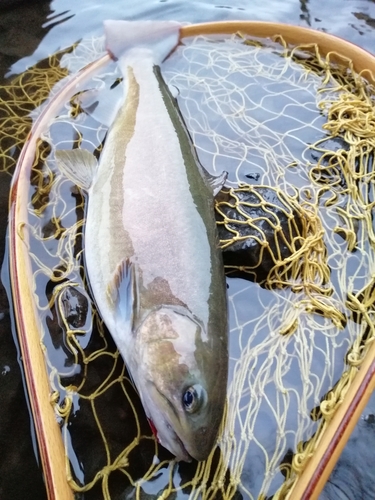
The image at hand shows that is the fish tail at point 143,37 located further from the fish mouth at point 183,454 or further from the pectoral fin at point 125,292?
the fish mouth at point 183,454

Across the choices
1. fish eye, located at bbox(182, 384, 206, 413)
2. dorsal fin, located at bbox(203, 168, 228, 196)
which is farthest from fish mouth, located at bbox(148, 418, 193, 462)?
dorsal fin, located at bbox(203, 168, 228, 196)

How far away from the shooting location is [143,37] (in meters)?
3.23

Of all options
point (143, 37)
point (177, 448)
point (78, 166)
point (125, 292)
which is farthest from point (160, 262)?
point (143, 37)

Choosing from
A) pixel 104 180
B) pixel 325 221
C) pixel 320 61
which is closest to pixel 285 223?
pixel 325 221

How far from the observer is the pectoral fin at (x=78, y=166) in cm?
254

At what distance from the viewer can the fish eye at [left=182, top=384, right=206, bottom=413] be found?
66.6 inches

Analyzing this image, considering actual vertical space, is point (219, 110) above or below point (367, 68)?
below

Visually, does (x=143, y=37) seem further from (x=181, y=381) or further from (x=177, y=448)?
(x=177, y=448)

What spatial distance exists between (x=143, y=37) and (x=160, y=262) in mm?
1886

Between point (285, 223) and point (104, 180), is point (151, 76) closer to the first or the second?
point (104, 180)

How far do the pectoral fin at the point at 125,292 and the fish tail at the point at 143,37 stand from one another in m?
1.68

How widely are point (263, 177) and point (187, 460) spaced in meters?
1.54

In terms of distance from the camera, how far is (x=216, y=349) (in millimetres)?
1832

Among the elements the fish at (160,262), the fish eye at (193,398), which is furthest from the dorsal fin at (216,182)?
the fish eye at (193,398)
